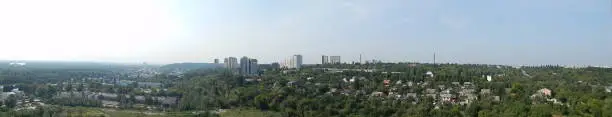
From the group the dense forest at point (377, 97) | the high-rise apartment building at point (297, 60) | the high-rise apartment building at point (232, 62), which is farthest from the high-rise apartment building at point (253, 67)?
the dense forest at point (377, 97)

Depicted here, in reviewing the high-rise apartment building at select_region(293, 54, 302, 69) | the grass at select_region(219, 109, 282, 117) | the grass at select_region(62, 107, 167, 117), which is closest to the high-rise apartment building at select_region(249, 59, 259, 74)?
the high-rise apartment building at select_region(293, 54, 302, 69)

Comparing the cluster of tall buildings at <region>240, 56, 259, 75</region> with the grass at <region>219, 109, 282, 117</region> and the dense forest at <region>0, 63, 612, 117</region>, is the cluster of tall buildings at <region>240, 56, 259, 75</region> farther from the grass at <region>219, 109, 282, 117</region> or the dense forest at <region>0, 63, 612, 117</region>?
the grass at <region>219, 109, 282, 117</region>

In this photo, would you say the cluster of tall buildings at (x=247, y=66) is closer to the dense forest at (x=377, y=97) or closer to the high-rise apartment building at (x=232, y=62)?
the high-rise apartment building at (x=232, y=62)

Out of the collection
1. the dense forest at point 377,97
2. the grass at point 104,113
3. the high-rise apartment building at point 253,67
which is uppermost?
the high-rise apartment building at point 253,67

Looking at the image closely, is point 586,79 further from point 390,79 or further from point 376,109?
point 376,109

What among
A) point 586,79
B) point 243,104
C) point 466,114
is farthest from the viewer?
point 586,79

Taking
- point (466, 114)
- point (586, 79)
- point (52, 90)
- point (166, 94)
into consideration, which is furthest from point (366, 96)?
point (52, 90)

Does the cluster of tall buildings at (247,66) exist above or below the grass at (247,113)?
above

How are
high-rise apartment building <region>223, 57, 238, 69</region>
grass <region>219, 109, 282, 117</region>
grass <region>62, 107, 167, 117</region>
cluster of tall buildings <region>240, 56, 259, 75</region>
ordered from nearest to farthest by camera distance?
grass <region>62, 107, 167, 117</region>, grass <region>219, 109, 282, 117</region>, cluster of tall buildings <region>240, 56, 259, 75</region>, high-rise apartment building <region>223, 57, 238, 69</region>

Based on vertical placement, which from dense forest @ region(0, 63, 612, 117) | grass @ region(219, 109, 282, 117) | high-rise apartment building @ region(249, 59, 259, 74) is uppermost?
high-rise apartment building @ region(249, 59, 259, 74)

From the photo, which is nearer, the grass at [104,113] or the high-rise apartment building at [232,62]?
the grass at [104,113]

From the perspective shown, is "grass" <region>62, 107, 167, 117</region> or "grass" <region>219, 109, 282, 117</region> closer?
"grass" <region>62, 107, 167, 117</region>
